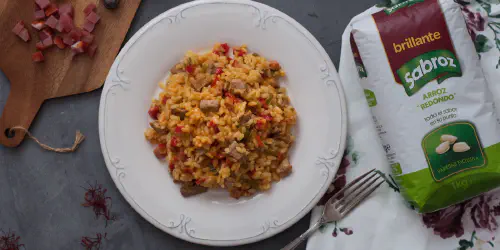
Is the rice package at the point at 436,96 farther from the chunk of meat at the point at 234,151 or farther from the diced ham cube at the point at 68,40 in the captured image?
the diced ham cube at the point at 68,40

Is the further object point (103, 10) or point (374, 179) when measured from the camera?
point (103, 10)

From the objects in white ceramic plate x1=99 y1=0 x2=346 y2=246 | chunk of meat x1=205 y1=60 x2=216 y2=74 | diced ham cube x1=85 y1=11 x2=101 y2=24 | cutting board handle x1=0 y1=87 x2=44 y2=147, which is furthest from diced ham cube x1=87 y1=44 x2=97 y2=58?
chunk of meat x1=205 y1=60 x2=216 y2=74

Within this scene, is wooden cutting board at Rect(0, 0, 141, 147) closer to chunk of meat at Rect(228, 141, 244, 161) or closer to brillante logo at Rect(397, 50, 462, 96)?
chunk of meat at Rect(228, 141, 244, 161)

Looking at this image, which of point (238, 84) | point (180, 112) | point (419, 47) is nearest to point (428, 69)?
point (419, 47)

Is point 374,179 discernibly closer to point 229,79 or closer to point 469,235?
point 469,235

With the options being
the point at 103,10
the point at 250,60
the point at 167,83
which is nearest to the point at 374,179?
the point at 250,60
